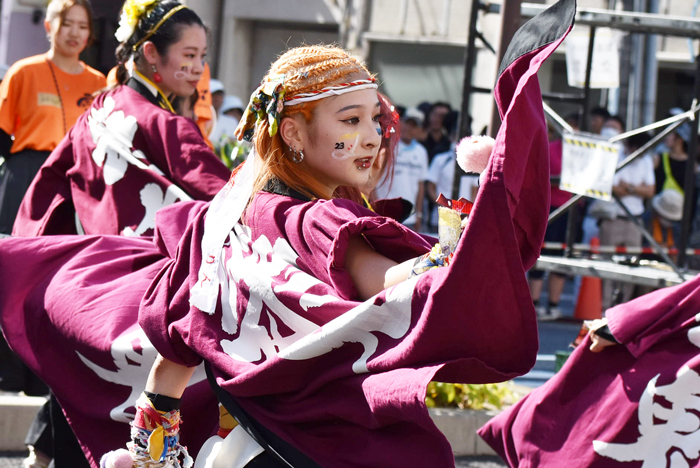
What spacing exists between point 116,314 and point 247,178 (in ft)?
1.99

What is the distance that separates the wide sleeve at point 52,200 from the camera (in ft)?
12.4

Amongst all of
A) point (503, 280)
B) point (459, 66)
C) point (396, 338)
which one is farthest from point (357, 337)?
point (459, 66)

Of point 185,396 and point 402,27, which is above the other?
point 402,27

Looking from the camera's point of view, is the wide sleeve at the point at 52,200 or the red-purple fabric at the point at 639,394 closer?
the red-purple fabric at the point at 639,394

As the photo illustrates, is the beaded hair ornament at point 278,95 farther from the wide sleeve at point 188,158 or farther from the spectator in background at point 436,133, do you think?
the spectator in background at point 436,133

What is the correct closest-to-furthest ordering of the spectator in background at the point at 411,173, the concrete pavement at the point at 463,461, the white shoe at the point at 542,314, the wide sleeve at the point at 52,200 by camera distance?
the wide sleeve at the point at 52,200
the concrete pavement at the point at 463,461
the white shoe at the point at 542,314
the spectator in background at the point at 411,173

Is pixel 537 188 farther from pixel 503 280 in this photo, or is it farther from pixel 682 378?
pixel 682 378

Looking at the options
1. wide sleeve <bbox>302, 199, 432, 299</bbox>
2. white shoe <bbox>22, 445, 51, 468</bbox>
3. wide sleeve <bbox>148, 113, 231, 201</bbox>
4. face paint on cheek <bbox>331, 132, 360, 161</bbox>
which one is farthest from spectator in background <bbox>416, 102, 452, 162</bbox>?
wide sleeve <bbox>302, 199, 432, 299</bbox>

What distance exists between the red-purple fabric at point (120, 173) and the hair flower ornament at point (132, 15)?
0.20 metres

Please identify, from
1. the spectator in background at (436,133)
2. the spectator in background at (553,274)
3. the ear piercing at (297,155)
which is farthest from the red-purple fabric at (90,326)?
the spectator in background at (436,133)

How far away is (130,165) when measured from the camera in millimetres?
3570

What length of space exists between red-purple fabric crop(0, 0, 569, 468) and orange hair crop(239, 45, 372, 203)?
80 millimetres

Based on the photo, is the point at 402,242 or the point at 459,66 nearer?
the point at 402,242

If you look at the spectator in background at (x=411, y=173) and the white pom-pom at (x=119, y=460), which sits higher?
the spectator in background at (x=411, y=173)
